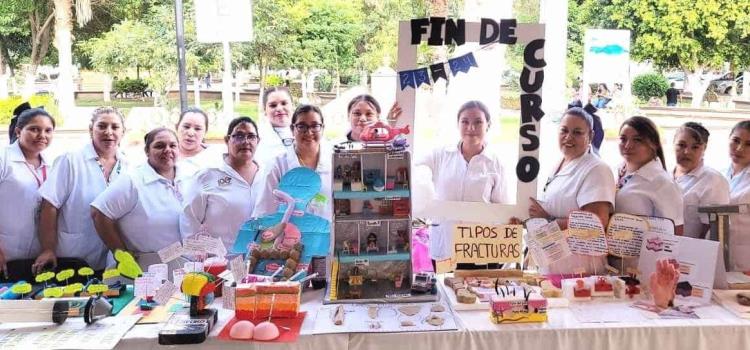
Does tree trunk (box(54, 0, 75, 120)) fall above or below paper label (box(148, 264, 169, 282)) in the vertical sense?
above

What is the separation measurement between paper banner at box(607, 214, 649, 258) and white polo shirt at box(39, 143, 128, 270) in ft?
7.36

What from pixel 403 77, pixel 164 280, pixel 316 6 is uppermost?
pixel 316 6

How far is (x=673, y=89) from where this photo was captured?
23.3 ft

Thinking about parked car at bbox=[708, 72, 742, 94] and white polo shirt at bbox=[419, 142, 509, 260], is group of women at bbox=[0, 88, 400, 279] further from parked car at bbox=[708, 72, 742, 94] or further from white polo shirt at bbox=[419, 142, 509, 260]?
parked car at bbox=[708, 72, 742, 94]

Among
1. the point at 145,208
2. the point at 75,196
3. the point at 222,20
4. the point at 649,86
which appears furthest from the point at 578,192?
the point at 649,86

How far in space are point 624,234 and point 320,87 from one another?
5.29 metres

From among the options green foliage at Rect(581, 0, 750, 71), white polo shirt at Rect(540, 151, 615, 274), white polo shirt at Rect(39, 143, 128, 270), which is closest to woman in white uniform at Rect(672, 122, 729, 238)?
white polo shirt at Rect(540, 151, 615, 274)

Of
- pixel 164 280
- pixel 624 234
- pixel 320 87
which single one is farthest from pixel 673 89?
pixel 164 280

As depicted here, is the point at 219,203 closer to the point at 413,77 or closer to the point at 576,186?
the point at 413,77

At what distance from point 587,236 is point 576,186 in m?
0.30

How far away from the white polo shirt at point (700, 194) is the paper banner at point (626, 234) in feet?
1.57

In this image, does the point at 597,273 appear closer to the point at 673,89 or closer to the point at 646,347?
the point at 646,347

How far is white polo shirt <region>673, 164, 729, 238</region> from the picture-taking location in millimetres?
2568

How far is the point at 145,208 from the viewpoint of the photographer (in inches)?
107
